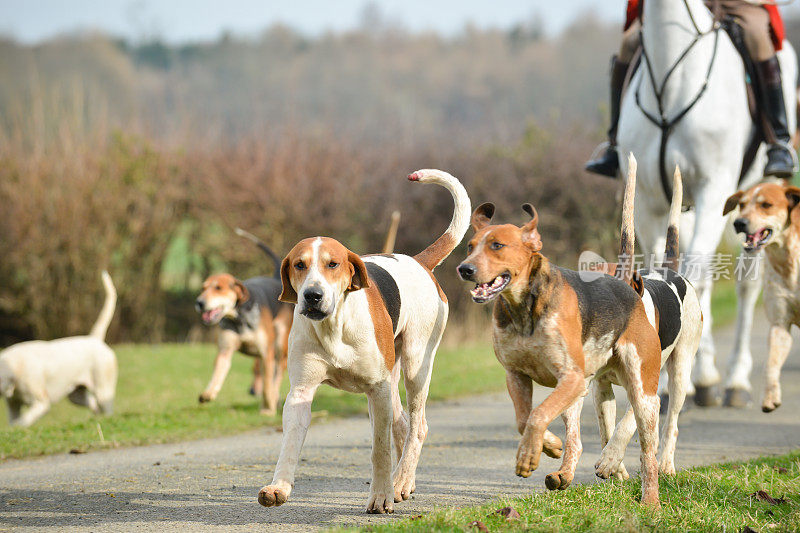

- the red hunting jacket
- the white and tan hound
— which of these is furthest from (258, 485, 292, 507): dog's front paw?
the red hunting jacket

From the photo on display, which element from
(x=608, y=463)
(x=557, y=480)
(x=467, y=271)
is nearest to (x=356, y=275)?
(x=467, y=271)

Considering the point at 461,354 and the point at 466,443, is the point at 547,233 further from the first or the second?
the point at 466,443

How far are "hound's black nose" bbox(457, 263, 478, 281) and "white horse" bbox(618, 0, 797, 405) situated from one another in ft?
12.7

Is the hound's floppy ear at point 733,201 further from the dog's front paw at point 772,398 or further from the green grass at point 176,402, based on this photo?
the green grass at point 176,402

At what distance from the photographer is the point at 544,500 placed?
4688 mm

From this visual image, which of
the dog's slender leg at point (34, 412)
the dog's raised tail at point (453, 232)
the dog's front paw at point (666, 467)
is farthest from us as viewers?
the dog's slender leg at point (34, 412)

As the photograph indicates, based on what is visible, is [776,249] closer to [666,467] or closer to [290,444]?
[666,467]

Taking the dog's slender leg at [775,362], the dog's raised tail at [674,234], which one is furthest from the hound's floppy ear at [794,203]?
the dog's raised tail at [674,234]

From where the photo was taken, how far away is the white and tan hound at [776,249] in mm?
6680

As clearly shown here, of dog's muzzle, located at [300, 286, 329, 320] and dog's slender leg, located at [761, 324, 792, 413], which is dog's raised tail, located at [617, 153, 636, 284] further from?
dog's slender leg, located at [761, 324, 792, 413]

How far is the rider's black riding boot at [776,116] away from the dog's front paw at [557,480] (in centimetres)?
459

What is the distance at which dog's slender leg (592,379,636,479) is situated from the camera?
4.84m

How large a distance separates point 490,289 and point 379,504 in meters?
1.30

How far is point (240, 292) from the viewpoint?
9094 millimetres
